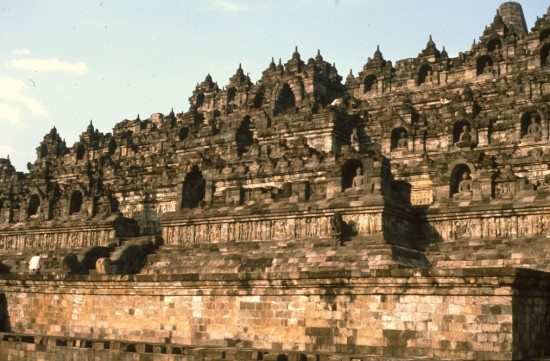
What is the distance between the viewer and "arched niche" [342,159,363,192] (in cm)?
3356

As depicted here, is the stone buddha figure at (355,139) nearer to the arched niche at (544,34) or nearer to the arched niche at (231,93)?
the arched niche at (544,34)

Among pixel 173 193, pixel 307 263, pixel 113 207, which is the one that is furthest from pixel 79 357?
pixel 173 193

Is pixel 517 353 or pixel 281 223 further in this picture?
pixel 281 223

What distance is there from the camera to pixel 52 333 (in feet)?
92.5

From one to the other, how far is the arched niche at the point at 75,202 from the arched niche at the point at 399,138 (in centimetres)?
2014

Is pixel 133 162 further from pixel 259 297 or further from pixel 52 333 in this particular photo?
pixel 259 297

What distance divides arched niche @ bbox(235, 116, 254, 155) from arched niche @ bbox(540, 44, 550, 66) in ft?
71.7

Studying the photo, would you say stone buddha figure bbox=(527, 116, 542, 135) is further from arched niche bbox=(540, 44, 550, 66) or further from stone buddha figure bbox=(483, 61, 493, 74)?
stone buddha figure bbox=(483, 61, 493, 74)

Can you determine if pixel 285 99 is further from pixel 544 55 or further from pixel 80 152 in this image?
pixel 80 152

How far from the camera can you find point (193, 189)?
4288cm

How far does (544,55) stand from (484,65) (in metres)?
4.67

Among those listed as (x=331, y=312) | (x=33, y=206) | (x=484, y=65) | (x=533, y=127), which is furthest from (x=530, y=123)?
(x=33, y=206)

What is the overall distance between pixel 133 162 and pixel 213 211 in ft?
93.1

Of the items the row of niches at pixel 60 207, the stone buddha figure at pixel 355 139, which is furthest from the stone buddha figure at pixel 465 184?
the row of niches at pixel 60 207
